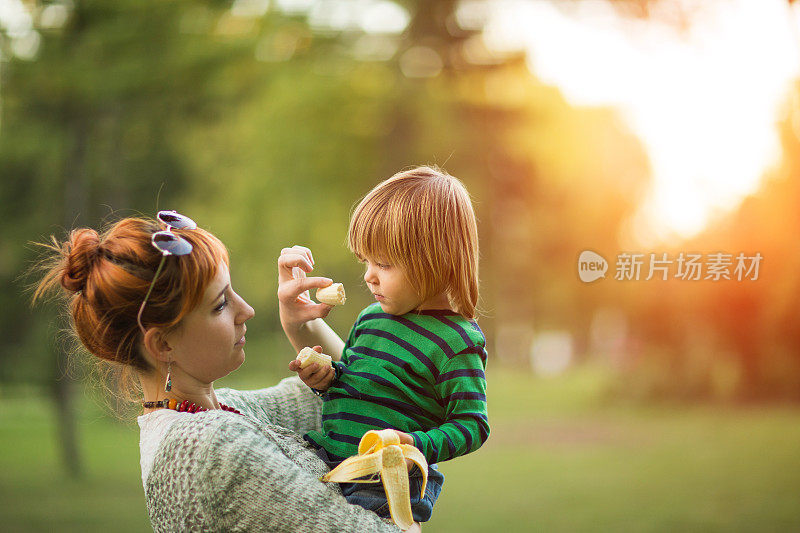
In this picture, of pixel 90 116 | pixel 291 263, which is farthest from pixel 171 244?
pixel 90 116

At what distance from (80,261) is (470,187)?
14933mm

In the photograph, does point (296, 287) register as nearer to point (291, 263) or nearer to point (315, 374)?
point (291, 263)

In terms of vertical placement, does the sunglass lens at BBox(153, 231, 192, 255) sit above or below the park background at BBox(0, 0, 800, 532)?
below

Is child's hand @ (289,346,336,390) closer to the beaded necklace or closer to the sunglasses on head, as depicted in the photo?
the beaded necklace

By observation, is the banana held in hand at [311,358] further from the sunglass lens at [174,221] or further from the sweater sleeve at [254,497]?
the sunglass lens at [174,221]

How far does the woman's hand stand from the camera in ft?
6.68

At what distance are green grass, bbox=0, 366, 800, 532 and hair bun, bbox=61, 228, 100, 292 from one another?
22.5 feet

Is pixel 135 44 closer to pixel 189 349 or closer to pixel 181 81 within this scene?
pixel 181 81

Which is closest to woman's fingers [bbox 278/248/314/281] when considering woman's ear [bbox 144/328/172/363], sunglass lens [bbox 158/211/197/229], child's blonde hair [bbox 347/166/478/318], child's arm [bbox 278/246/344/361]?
child's arm [bbox 278/246/344/361]

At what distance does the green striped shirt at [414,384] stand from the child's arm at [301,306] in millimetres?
159

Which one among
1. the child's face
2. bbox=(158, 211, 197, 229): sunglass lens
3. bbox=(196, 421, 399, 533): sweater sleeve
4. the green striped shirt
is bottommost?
bbox=(196, 421, 399, 533): sweater sleeve

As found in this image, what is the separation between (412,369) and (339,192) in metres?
12.8

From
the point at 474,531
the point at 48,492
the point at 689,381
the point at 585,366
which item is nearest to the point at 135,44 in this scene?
the point at 48,492

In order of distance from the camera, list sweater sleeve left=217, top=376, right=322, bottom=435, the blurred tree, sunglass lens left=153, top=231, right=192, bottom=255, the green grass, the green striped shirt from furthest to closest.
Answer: the green grass
the blurred tree
sweater sleeve left=217, top=376, right=322, bottom=435
the green striped shirt
sunglass lens left=153, top=231, right=192, bottom=255
